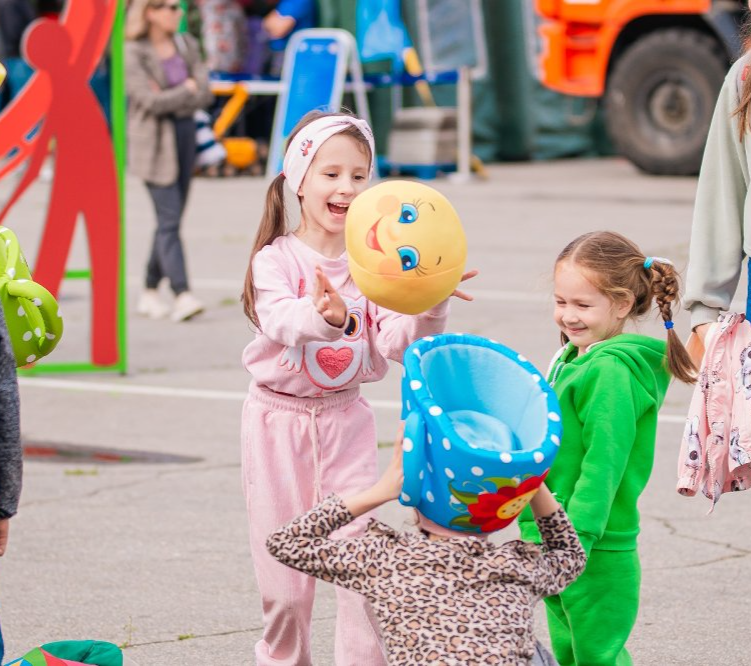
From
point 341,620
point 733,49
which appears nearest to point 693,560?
point 341,620

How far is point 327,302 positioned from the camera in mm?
3268

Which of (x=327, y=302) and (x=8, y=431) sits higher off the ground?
(x=327, y=302)

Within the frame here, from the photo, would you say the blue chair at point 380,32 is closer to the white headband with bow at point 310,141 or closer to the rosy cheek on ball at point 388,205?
the white headband with bow at point 310,141

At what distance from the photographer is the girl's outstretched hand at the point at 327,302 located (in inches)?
128

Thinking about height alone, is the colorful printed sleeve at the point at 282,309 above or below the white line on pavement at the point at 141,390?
above

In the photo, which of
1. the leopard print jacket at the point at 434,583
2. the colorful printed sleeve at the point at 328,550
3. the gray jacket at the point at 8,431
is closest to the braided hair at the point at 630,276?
the leopard print jacket at the point at 434,583

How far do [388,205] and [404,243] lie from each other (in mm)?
87

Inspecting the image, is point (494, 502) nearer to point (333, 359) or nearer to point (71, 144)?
point (333, 359)

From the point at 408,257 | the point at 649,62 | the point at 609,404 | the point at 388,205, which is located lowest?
the point at 649,62

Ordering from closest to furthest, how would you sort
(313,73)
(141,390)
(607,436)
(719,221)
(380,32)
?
(607,436)
(719,221)
(141,390)
(313,73)
(380,32)

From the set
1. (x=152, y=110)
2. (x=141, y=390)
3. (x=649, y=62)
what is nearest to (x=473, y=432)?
(x=141, y=390)

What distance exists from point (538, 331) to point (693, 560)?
3.61m

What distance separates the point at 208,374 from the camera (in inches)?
315

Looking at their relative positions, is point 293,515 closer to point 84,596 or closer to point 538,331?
point 84,596
